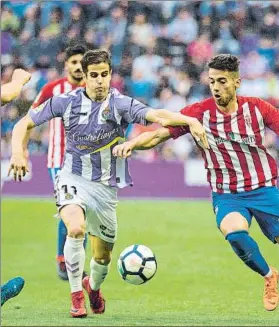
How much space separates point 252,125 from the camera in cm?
803

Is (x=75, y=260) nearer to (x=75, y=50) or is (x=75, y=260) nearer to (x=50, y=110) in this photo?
(x=50, y=110)

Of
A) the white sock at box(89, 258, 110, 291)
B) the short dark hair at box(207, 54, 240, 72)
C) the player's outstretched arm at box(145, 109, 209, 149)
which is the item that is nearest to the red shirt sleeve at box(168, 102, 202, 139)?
the player's outstretched arm at box(145, 109, 209, 149)

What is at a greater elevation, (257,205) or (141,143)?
(141,143)

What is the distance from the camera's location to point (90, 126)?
26.7ft

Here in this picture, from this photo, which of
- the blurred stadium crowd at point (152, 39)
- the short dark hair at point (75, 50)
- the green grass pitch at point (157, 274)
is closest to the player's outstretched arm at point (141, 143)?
the green grass pitch at point (157, 274)

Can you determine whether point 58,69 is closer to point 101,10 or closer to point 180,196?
point 101,10

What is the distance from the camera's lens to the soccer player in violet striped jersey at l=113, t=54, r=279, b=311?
25.8ft

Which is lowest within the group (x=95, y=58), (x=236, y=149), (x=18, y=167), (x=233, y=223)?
(x=233, y=223)

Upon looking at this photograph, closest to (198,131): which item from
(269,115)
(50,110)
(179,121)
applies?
(179,121)

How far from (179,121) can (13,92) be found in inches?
49.7

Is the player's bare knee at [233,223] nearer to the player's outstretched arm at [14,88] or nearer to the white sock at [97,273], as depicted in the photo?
the white sock at [97,273]

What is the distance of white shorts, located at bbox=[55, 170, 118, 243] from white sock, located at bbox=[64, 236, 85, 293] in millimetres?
322

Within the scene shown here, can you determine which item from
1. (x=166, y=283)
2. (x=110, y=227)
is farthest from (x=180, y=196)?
(x=110, y=227)

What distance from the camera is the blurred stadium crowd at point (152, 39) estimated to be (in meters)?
21.0
